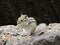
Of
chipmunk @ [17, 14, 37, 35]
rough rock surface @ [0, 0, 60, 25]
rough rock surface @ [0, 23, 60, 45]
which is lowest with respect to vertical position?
rough rock surface @ [0, 0, 60, 25]

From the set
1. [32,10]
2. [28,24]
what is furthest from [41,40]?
[32,10]

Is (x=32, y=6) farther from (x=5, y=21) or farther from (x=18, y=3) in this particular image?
(x=5, y=21)

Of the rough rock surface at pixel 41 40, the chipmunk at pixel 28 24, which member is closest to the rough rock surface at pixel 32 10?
the chipmunk at pixel 28 24

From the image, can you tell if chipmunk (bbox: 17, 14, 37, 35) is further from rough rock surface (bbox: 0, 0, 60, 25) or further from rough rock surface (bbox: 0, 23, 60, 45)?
rough rock surface (bbox: 0, 0, 60, 25)

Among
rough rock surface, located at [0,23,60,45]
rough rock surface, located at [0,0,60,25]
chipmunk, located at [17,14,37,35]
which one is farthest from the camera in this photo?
rough rock surface, located at [0,0,60,25]

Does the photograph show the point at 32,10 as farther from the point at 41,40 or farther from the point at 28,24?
the point at 41,40

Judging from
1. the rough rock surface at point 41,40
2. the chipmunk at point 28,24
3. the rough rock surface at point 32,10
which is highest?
the chipmunk at point 28,24

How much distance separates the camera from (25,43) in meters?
2.21

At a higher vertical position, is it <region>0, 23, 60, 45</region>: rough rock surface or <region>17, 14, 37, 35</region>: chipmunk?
<region>17, 14, 37, 35</region>: chipmunk

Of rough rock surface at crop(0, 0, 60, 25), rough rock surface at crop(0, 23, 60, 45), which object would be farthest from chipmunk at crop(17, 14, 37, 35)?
rough rock surface at crop(0, 0, 60, 25)

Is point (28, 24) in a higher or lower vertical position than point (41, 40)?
higher

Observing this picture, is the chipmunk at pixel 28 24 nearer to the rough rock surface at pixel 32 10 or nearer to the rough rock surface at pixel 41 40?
the rough rock surface at pixel 41 40

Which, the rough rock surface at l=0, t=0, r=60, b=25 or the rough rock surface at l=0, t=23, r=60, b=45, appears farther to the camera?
the rough rock surface at l=0, t=0, r=60, b=25

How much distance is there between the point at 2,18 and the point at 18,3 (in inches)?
26.0
